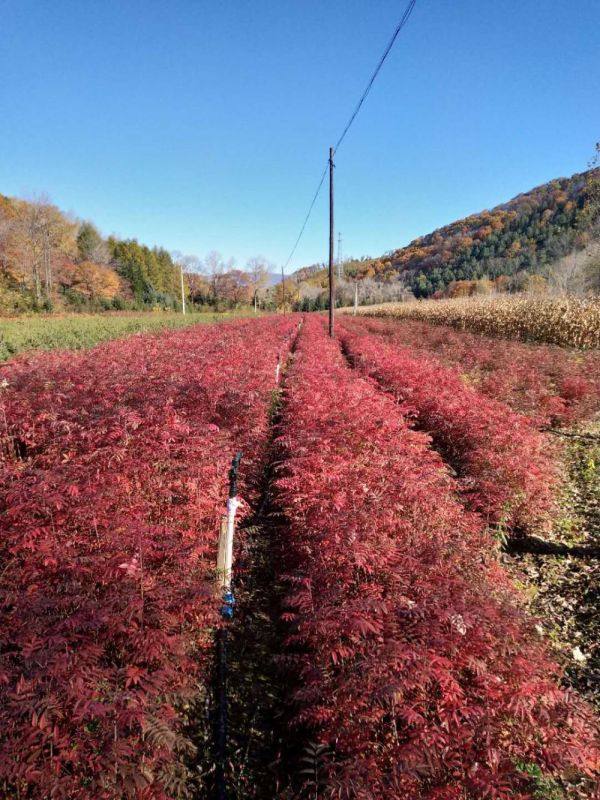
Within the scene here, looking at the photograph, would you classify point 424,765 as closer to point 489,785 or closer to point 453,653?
point 489,785

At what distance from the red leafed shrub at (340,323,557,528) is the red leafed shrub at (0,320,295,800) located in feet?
10.8

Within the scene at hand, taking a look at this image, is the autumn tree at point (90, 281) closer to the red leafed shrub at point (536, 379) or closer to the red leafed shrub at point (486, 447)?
the red leafed shrub at point (536, 379)

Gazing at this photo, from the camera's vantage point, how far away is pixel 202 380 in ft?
27.5

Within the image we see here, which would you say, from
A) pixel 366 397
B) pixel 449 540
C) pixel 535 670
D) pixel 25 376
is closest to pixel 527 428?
pixel 366 397

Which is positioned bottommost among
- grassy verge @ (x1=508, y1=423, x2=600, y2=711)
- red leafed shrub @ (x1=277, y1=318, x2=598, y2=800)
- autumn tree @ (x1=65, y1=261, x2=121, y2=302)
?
grassy verge @ (x1=508, y1=423, x2=600, y2=711)

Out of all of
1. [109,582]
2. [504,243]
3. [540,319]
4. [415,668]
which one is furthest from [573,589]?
[504,243]

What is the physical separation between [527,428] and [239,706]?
20.7ft

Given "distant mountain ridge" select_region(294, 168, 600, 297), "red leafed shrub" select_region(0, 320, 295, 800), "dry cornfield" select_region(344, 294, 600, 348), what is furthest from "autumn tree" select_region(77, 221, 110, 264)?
"red leafed shrub" select_region(0, 320, 295, 800)

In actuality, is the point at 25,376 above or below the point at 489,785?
above

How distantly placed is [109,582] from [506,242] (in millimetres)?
104585

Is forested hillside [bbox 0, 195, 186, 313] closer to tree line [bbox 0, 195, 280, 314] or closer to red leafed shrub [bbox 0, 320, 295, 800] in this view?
tree line [bbox 0, 195, 280, 314]

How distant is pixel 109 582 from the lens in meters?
3.20

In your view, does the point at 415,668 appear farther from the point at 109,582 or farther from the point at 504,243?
the point at 504,243

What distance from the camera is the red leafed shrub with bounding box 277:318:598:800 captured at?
80.8 inches
